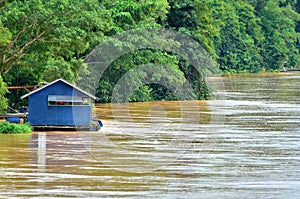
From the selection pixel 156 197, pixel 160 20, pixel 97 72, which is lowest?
pixel 156 197

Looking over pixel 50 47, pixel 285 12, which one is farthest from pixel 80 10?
pixel 285 12

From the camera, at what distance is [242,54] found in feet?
334

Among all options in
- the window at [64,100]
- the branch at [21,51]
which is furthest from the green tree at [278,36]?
the window at [64,100]

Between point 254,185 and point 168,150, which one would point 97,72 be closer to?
point 168,150

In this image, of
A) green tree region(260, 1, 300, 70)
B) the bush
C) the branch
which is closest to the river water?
the bush

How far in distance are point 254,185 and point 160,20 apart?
130 ft

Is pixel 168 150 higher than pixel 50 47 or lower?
lower

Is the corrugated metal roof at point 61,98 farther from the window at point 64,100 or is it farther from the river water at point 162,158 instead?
the river water at point 162,158

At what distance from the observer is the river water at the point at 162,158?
2138 centimetres

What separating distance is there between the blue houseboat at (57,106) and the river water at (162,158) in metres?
0.77

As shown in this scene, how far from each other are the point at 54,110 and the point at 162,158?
778 centimetres

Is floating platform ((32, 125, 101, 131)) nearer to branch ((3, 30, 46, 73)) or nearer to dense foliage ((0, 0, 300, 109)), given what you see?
dense foliage ((0, 0, 300, 109))

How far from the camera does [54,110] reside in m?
33.7

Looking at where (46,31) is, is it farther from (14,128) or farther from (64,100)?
(14,128)
